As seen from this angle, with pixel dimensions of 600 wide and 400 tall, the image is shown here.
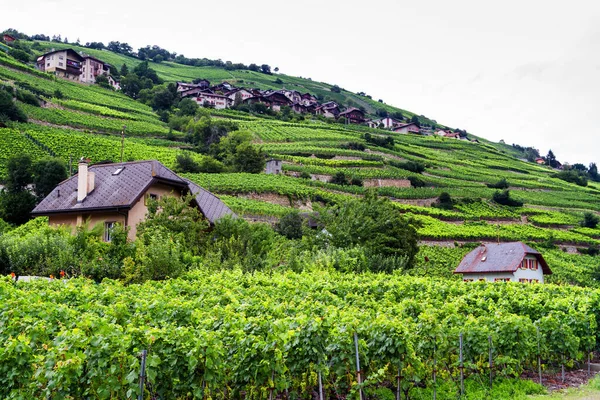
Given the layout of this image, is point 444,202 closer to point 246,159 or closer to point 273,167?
point 273,167

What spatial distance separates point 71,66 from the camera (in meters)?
119

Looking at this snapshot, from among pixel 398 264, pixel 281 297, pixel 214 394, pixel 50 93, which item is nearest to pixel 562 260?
pixel 398 264

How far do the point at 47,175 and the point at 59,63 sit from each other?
7840cm

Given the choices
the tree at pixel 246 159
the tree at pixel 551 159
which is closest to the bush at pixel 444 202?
the tree at pixel 246 159

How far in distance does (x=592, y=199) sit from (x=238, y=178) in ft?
203

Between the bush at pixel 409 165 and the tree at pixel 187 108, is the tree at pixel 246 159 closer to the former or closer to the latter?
the bush at pixel 409 165

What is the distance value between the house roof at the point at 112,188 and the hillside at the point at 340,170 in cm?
2035

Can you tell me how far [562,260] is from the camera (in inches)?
2309

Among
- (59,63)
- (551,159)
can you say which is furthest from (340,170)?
(551,159)

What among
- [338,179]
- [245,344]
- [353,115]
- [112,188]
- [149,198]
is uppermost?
[353,115]

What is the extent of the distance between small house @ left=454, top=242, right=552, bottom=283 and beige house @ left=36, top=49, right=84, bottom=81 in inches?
3873

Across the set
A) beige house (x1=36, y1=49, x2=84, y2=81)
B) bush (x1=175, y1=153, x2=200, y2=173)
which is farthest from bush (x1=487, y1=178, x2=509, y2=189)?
beige house (x1=36, y1=49, x2=84, y2=81)

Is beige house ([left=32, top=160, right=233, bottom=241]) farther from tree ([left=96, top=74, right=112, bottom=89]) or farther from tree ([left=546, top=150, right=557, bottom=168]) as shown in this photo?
tree ([left=546, top=150, right=557, bottom=168])

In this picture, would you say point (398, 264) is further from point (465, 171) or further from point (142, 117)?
point (142, 117)
